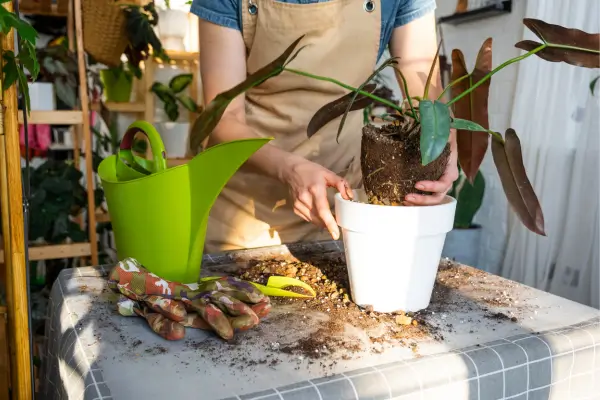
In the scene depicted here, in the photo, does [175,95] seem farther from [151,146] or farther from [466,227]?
[151,146]

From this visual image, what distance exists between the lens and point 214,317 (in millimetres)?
647

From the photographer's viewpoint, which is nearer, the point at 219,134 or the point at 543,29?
the point at 543,29

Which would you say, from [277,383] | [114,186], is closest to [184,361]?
[277,383]

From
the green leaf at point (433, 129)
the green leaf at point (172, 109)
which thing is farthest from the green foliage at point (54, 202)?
the green leaf at point (433, 129)

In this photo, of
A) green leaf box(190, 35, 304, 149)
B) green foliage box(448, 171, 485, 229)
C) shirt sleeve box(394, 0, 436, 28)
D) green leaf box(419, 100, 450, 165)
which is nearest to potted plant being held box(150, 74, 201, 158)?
green foliage box(448, 171, 485, 229)

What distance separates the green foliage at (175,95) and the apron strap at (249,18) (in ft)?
5.17

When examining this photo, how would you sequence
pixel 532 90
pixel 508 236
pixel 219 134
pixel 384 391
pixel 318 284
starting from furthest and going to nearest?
1. pixel 508 236
2. pixel 532 90
3. pixel 219 134
4. pixel 318 284
5. pixel 384 391

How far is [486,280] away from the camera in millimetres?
889

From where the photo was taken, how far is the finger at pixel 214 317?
63 cm

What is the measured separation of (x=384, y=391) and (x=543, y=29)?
51 cm

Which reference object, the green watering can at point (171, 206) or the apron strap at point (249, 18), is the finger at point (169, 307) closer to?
the green watering can at point (171, 206)

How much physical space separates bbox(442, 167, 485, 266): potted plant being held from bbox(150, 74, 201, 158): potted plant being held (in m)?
1.30

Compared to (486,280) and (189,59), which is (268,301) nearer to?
(486,280)

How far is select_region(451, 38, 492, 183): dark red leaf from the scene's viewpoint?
30.7 inches
